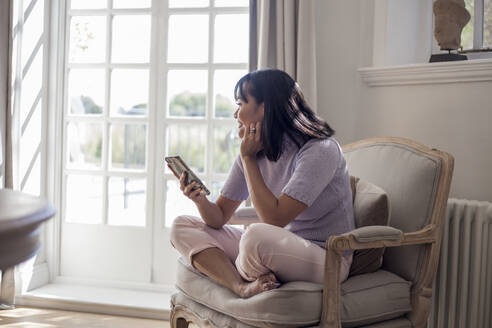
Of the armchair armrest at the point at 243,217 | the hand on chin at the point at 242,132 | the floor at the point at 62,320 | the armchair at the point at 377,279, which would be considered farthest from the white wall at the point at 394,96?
the floor at the point at 62,320

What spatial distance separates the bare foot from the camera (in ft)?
5.54

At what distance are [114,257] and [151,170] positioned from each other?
24.2 inches

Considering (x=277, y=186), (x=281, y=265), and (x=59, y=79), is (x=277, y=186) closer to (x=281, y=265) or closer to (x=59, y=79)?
(x=281, y=265)

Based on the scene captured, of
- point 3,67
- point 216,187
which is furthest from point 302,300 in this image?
point 3,67

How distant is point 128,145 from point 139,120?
0.18 metres

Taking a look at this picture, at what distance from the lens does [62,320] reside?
2.83 m

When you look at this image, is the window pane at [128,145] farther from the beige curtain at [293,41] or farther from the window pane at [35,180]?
the beige curtain at [293,41]

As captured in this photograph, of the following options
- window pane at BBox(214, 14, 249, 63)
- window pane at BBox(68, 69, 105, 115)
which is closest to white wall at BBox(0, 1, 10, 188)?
window pane at BBox(68, 69, 105, 115)

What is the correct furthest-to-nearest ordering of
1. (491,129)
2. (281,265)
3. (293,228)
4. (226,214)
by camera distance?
(491,129)
(226,214)
(293,228)
(281,265)

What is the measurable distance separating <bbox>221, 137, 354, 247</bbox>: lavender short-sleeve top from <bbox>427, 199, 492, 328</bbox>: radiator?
2.06 ft

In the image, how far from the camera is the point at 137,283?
10.7ft

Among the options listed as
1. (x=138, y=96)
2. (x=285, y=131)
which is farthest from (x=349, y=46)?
(x=138, y=96)

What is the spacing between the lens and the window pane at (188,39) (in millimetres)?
3174

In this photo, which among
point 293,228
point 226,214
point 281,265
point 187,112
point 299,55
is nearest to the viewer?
point 281,265
